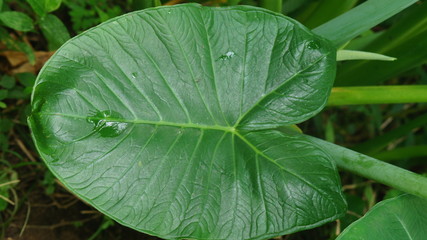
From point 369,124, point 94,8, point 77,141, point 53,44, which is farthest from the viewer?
point 369,124

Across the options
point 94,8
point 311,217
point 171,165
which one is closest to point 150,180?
point 171,165

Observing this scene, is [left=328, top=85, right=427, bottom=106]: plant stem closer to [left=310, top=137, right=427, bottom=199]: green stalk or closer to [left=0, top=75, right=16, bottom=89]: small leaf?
[left=310, top=137, right=427, bottom=199]: green stalk

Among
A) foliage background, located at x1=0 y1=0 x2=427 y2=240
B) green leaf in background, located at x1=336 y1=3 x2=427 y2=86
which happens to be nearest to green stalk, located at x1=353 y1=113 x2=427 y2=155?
foliage background, located at x1=0 y1=0 x2=427 y2=240

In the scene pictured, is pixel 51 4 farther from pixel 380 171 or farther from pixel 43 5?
pixel 380 171

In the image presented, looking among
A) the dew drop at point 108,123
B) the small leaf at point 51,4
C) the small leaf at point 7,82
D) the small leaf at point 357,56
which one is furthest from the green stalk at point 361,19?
the small leaf at point 7,82

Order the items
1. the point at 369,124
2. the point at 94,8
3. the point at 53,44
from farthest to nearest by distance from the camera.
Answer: the point at 369,124, the point at 94,8, the point at 53,44

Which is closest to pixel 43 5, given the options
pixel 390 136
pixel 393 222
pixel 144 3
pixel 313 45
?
pixel 144 3

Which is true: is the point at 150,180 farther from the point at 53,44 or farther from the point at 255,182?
the point at 53,44
